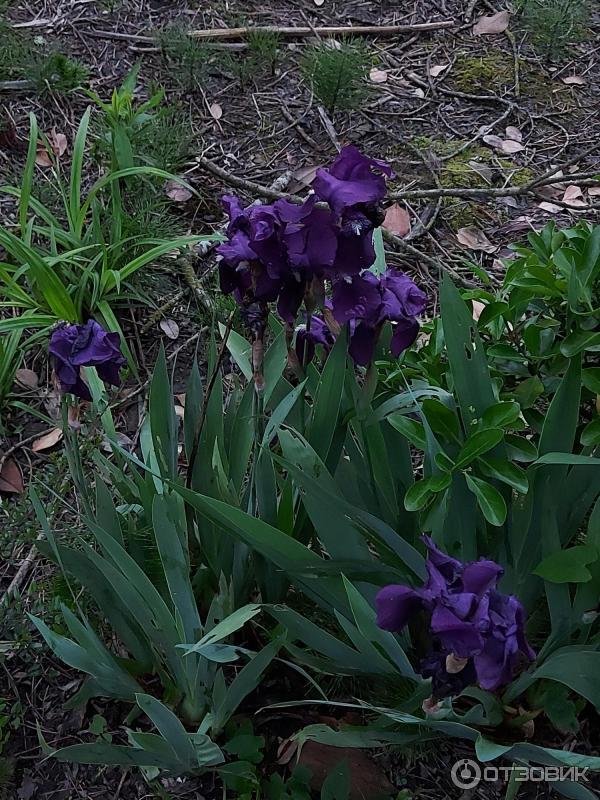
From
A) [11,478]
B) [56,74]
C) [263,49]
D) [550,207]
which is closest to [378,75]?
[263,49]

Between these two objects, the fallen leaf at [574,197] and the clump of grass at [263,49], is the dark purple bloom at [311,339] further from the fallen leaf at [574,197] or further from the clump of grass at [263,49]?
the clump of grass at [263,49]

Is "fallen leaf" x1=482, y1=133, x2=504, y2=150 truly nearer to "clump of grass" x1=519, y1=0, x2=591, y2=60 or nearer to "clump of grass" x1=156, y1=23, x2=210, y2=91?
"clump of grass" x1=519, y1=0, x2=591, y2=60

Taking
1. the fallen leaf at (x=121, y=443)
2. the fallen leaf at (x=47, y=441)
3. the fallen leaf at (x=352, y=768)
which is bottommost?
the fallen leaf at (x=352, y=768)

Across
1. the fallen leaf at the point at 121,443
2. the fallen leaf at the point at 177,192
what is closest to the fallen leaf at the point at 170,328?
the fallen leaf at the point at 121,443

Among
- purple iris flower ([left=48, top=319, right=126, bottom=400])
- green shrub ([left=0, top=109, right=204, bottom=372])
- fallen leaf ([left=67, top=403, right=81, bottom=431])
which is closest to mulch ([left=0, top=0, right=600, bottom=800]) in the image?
green shrub ([left=0, top=109, right=204, bottom=372])

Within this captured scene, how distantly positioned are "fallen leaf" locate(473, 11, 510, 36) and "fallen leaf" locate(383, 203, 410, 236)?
1299 millimetres

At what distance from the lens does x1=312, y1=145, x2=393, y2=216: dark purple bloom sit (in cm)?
102

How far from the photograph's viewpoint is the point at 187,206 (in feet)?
8.83

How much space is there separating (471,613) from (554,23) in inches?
123

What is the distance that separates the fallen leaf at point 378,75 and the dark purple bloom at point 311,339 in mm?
2176

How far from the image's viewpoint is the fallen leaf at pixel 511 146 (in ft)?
9.57

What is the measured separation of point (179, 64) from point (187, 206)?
815mm

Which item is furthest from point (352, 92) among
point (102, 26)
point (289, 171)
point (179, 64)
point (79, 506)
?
point (79, 506)

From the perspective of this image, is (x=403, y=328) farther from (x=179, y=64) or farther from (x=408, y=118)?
(x=179, y=64)
